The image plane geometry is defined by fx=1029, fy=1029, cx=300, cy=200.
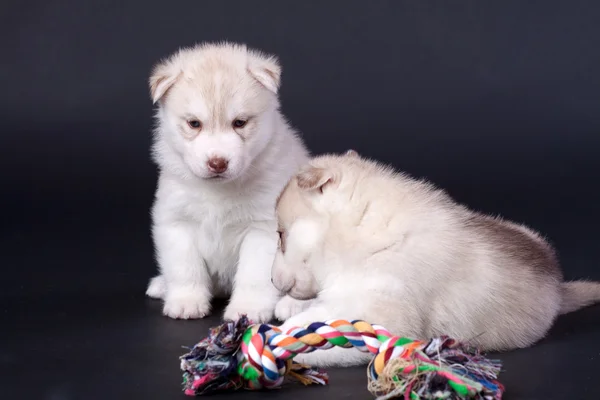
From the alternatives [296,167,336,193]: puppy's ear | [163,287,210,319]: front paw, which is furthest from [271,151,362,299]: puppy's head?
[163,287,210,319]: front paw

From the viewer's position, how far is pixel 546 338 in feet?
16.1

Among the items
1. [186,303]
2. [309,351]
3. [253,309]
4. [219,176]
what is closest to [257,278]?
[253,309]

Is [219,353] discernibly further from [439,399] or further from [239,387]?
[439,399]

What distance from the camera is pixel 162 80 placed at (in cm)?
532

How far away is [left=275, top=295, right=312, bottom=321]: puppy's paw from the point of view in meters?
5.32

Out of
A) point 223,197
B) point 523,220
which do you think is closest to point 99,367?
point 223,197

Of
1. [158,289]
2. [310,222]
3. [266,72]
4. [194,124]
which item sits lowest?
[158,289]

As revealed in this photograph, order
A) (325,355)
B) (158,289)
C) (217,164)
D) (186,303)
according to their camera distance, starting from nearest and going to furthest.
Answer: (325,355) < (217,164) < (186,303) < (158,289)

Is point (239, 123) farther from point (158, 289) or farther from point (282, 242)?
point (158, 289)

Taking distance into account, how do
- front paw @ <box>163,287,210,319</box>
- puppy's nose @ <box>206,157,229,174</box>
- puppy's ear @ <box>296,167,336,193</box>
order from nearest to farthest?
puppy's ear @ <box>296,167,336,193</box>
puppy's nose @ <box>206,157,229,174</box>
front paw @ <box>163,287,210,319</box>

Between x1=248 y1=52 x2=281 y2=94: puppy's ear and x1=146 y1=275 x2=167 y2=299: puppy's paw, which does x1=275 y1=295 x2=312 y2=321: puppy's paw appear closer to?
x1=146 y1=275 x2=167 y2=299: puppy's paw

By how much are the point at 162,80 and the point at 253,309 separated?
128 centimetres

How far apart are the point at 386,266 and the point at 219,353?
0.88m

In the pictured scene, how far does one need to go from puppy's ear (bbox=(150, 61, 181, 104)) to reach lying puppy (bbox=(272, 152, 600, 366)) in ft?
3.11
